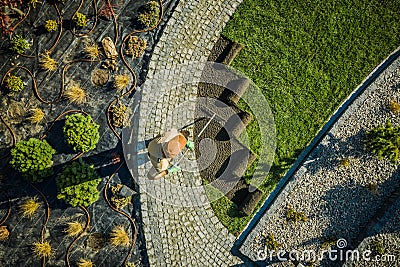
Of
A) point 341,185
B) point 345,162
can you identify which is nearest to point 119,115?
point 345,162

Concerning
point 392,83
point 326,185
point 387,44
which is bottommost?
point 326,185

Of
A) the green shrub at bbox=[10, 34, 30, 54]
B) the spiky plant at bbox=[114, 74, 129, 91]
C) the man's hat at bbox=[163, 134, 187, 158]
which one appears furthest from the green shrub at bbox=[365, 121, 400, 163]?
the green shrub at bbox=[10, 34, 30, 54]

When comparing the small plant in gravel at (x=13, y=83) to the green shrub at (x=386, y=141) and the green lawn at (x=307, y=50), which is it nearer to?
the green lawn at (x=307, y=50)

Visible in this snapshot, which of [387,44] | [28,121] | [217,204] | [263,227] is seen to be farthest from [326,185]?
[28,121]

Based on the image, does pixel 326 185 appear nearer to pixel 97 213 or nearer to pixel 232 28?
Answer: pixel 232 28

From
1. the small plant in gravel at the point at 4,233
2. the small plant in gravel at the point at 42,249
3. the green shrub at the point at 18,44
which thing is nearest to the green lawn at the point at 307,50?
the green shrub at the point at 18,44

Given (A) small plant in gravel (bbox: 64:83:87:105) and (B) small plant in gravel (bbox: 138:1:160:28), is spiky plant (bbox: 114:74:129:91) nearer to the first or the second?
(A) small plant in gravel (bbox: 64:83:87:105)
